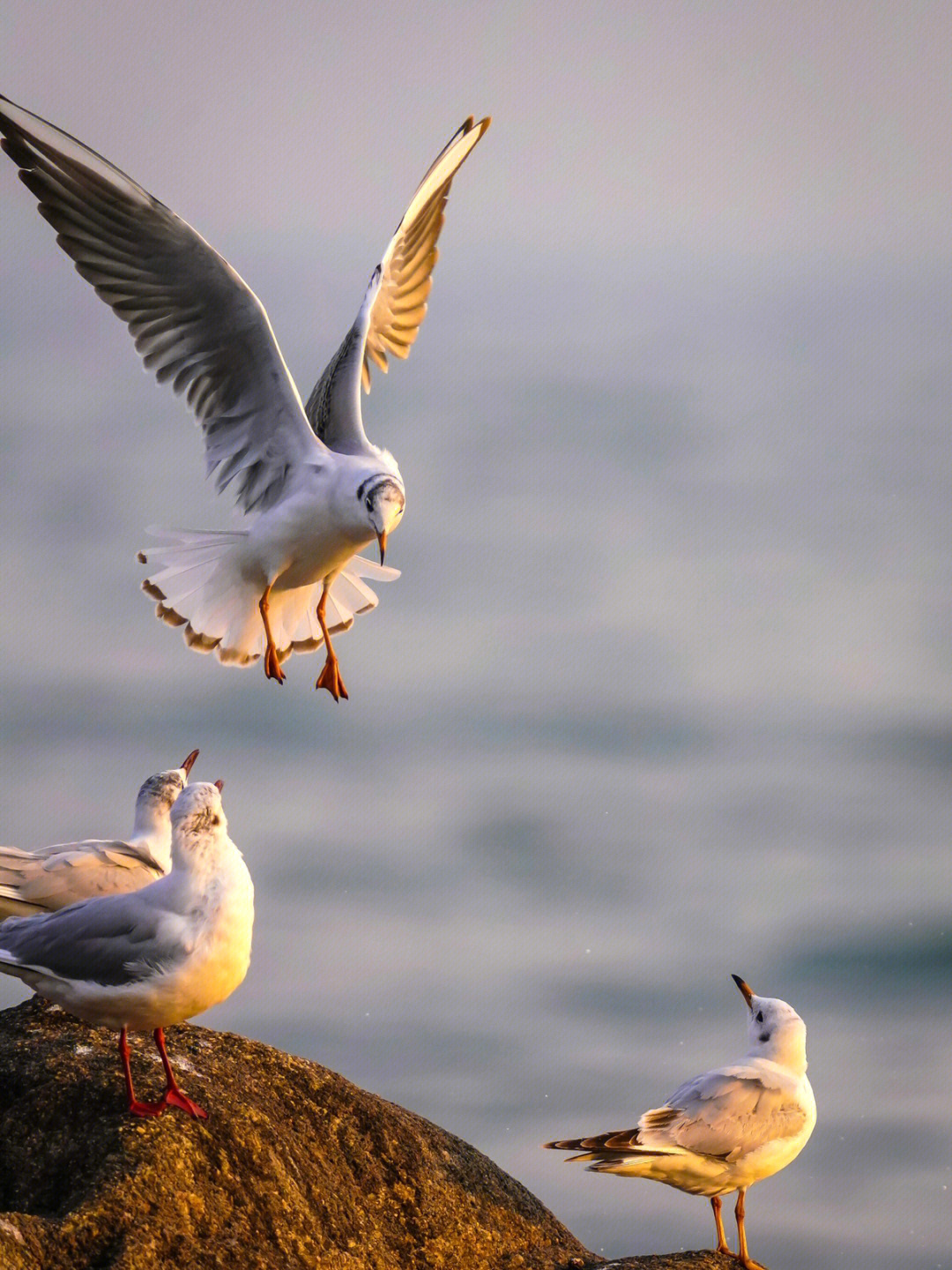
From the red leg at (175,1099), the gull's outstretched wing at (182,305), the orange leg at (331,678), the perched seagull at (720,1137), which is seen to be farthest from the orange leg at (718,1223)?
the gull's outstretched wing at (182,305)

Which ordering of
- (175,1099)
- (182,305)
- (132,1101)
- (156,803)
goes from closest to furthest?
1. (132,1101)
2. (175,1099)
3. (156,803)
4. (182,305)

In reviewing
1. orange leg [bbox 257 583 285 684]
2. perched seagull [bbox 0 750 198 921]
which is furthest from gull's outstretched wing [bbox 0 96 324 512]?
perched seagull [bbox 0 750 198 921]

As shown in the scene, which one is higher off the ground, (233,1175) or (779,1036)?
(779,1036)

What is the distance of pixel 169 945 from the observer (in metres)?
6.99

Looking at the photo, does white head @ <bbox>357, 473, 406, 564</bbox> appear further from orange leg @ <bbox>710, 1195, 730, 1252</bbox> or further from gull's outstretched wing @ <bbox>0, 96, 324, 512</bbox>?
orange leg @ <bbox>710, 1195, 730, 1252</bbox>

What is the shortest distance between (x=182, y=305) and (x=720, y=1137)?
21.4 feet

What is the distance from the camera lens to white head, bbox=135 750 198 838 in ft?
31.0

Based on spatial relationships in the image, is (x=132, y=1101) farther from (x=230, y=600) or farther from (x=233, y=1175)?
(x=230, y=600)

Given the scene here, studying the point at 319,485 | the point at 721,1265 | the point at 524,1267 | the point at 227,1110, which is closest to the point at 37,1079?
the point at 227,1110

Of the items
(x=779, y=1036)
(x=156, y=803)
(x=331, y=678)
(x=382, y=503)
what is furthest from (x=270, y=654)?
(x=779, y=1036)

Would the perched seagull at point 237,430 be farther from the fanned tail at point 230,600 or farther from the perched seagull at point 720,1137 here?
the perched seagull at point 720,1137

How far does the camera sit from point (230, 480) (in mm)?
11930

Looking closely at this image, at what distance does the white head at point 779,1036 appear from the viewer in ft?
31.3

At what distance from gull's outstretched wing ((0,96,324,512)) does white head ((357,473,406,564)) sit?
0.86 m
